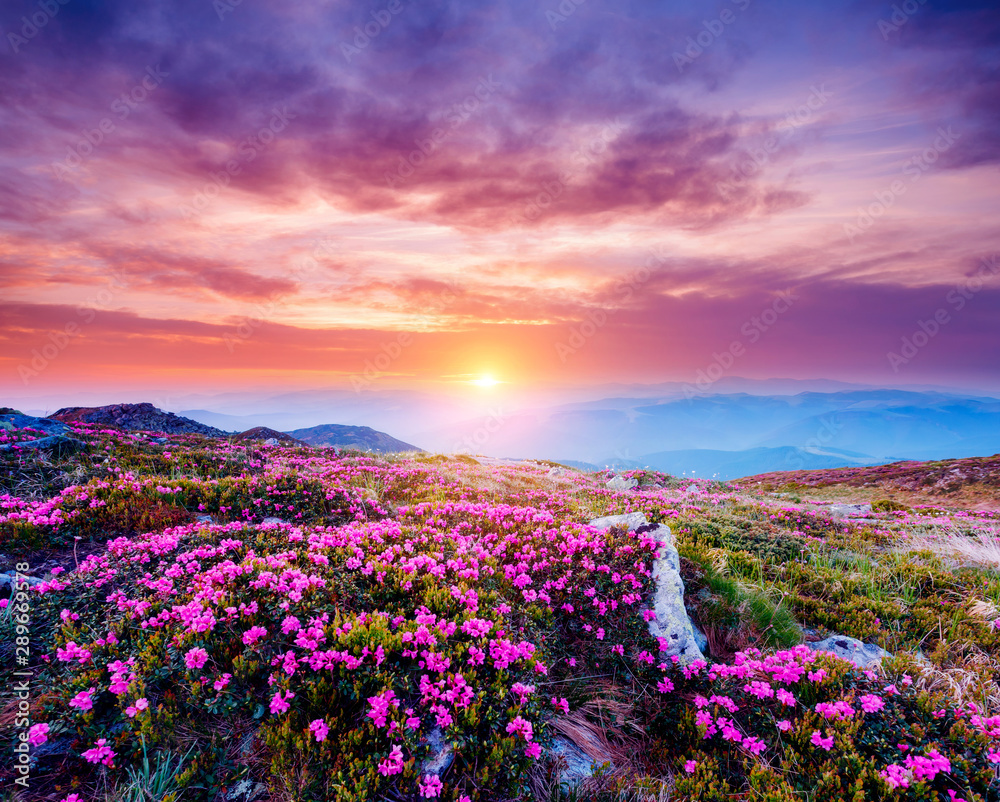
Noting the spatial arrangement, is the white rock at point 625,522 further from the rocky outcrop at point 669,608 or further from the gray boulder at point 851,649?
the gray boulder at point 851,649

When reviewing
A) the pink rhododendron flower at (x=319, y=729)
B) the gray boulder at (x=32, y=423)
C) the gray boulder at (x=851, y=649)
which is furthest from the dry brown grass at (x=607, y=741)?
the gray boulder at (x=32, y=423)

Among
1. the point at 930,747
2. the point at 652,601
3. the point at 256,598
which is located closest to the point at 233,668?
the point at 256,598

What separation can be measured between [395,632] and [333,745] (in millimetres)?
1246

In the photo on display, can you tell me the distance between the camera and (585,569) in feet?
24.2

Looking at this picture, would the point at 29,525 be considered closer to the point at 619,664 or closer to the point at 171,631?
the point at 171,631

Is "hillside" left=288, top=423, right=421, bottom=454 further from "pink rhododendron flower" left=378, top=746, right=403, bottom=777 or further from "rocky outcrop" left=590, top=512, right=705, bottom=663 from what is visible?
"pink rhododendron flower" left=378, top=746, right=403, bottom=777

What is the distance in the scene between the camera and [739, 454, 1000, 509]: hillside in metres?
37.5

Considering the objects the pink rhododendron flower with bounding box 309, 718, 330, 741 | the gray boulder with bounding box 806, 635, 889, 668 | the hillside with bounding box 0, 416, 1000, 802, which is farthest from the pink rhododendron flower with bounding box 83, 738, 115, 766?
the gray boulder with bounding box 806, 635, 889, 668

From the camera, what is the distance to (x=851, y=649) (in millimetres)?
6820

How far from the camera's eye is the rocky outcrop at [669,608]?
622cm

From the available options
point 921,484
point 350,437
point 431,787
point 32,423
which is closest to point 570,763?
point 431,787

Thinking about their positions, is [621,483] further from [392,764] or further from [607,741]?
[392,764]

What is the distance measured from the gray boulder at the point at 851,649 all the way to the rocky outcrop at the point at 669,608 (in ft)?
6.69

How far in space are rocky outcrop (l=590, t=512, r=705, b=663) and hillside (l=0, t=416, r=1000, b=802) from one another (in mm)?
34
